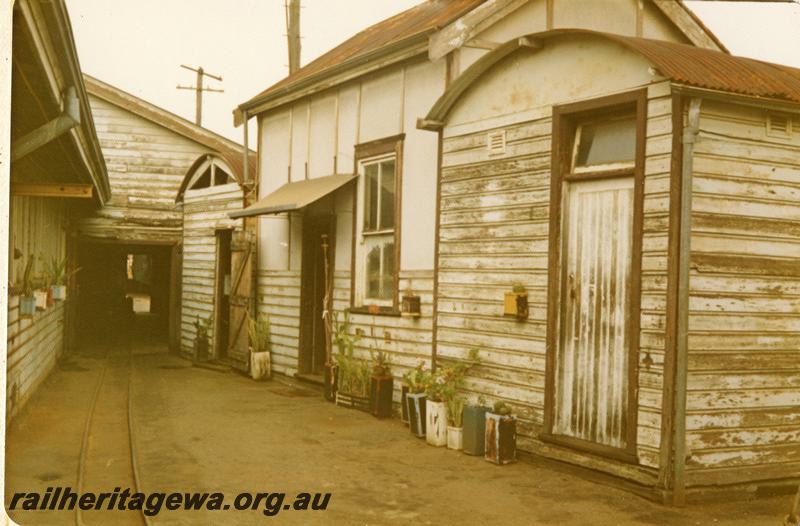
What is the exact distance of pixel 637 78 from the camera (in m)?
6.62

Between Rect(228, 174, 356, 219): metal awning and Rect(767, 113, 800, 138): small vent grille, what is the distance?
578 cm

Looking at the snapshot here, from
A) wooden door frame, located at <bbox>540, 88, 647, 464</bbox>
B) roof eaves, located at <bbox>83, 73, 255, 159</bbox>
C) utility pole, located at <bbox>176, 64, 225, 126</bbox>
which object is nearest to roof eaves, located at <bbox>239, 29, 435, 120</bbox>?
wooden door frame, located at <bbox>540, 88, 647, 464</bbox>

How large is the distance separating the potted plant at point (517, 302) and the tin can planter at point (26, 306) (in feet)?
17.9

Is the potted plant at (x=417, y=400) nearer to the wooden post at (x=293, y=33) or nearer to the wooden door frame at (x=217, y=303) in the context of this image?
the wooden door frame at (x=217, y=303)

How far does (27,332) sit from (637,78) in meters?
7.97

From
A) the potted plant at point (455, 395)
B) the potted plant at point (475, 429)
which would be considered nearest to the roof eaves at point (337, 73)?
the potted plant at point (455, 395)

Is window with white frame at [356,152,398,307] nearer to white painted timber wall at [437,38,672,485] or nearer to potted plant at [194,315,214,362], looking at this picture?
white painted timber wall at [437,38,672,485]

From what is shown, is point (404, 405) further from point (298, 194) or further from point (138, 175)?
point (138, 175)

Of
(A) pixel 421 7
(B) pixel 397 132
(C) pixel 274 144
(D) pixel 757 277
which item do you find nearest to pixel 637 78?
(D) pixel 757 277

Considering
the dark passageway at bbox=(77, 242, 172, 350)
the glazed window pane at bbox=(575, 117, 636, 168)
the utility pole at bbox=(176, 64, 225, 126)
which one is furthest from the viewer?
the utility pole at bbox=(176, 64, 225, 126)

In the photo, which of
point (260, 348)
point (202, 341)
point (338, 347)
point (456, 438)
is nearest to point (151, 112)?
point (202, 341)

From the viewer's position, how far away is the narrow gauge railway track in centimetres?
602

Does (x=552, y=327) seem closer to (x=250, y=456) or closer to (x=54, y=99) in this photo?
(x=250, y=456)

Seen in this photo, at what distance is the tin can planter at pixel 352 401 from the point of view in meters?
10.3
